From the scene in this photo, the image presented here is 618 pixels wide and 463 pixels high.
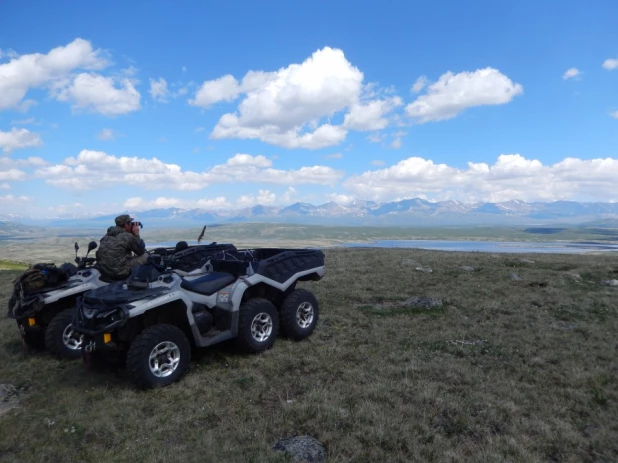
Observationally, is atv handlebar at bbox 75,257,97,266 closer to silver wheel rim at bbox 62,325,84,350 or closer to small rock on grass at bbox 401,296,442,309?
silver wheel rim at bbox 62,325,84,350

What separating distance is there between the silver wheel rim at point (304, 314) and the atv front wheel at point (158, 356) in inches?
113

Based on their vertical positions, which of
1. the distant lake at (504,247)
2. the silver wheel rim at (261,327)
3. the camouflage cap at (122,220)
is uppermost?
the camouflage cap at (122,220)

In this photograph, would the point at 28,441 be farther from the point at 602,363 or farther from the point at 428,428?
the point at 602,363

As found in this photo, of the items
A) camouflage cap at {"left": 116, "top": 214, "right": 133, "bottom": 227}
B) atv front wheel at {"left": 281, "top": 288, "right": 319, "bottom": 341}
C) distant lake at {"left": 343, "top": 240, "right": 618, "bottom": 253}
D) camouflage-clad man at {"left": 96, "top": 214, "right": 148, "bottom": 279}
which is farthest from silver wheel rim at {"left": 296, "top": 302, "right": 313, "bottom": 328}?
distant lake at {"left": 343, "top": 240, "right": 618, "bottom": 253}

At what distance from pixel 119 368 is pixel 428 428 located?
5489 millimetres

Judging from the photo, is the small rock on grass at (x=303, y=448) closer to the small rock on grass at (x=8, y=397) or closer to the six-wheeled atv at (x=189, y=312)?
the six-wheeled atv at (x=189, y=312)

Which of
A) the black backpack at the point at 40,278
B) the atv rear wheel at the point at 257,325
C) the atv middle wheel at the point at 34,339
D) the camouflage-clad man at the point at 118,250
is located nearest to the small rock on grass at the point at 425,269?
the atv rear wheel at the point at 257,325

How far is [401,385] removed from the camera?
6.40 meters

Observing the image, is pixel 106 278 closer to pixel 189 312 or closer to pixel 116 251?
pixel 116 251

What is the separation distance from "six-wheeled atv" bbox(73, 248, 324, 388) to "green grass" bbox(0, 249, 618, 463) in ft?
1.38

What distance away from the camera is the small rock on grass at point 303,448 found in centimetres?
447

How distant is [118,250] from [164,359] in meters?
3.10

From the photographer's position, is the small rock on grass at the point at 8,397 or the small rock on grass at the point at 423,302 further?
the small rock on grass at the point at 423,302

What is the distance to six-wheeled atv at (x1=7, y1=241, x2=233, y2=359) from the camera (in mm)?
7895
